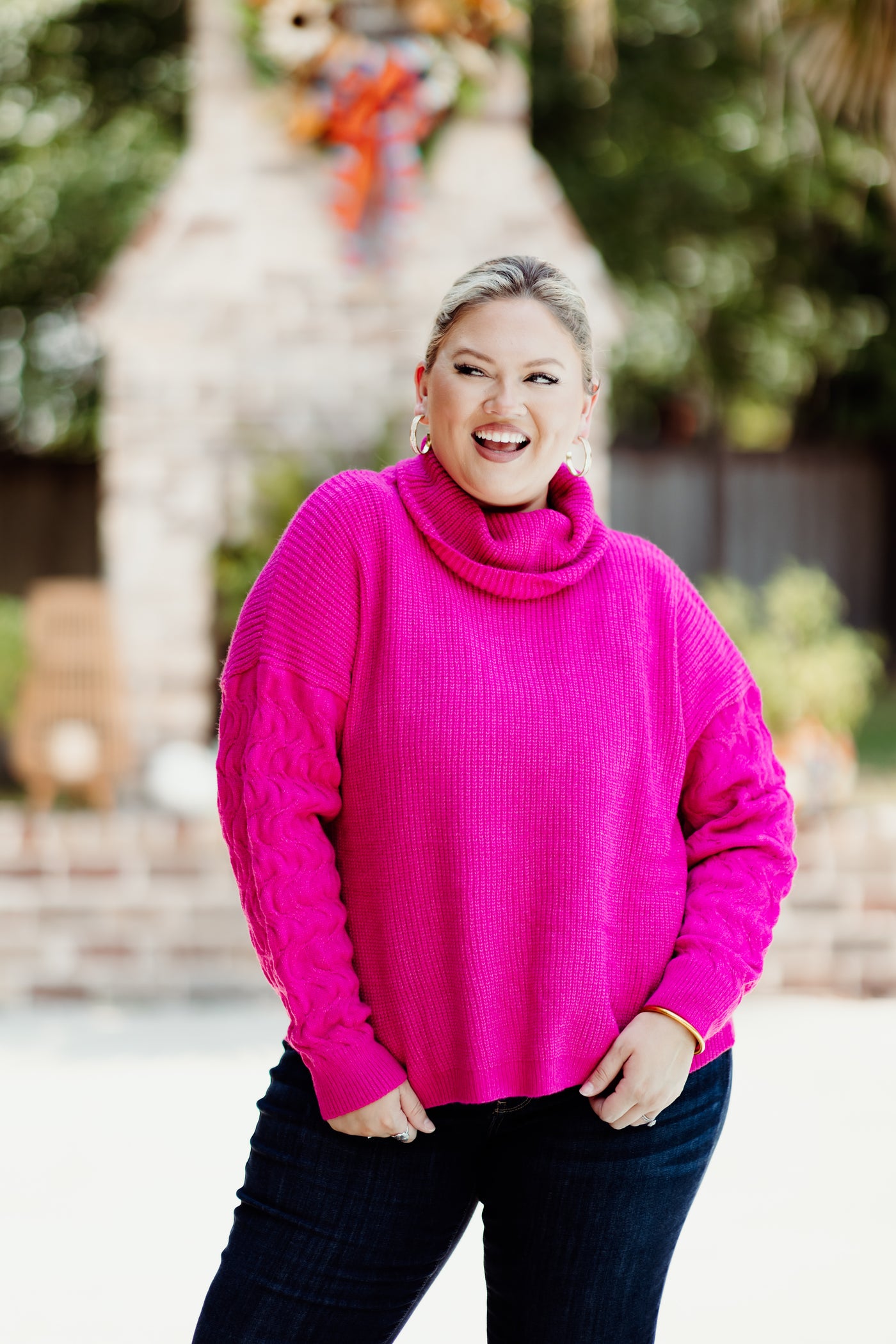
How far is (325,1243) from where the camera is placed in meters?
1.49

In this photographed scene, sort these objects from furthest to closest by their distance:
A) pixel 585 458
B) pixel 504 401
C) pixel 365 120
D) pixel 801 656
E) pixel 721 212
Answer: pixel 721 212, pixel 801 656, pixel 365 120, pixel 585 458, pixel 504 401

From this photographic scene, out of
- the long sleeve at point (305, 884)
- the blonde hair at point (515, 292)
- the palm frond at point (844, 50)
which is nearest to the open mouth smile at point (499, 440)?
the blonde hair at point (515, 292)

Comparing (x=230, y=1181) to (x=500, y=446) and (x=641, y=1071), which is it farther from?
(x=500, y=446)

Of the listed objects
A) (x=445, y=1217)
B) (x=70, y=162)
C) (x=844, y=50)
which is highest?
(x=70, y=162)

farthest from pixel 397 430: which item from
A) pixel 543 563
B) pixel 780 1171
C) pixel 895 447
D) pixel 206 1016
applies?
pixel 895 447

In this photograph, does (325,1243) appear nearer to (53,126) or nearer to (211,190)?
(211,190)

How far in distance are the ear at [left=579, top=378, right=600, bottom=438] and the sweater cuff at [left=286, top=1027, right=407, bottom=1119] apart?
73 cm

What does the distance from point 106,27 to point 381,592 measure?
12.9 metres

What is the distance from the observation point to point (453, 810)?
1.47 metres

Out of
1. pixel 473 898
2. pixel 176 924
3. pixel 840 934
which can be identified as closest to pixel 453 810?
pixel 473 898

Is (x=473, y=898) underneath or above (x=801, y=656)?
underneath

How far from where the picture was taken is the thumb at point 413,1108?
4.82 feet

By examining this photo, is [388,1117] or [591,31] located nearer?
[388,1117]

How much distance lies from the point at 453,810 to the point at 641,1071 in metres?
0.33
